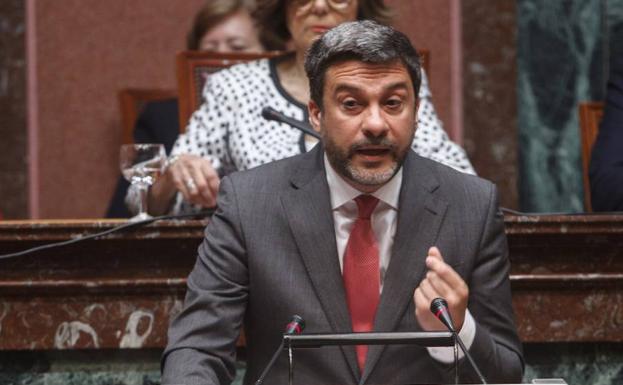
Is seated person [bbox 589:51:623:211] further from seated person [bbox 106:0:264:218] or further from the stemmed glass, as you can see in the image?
seated person [bbox 106:0:264:218]

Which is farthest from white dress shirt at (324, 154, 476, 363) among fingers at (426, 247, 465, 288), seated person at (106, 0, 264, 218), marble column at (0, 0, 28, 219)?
marble column at (0, 0, 28, 219)

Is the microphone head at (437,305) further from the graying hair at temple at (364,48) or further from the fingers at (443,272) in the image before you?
the graying hair at temple at (364,48)

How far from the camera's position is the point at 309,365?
2033 millimetres

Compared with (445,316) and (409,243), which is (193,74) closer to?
(409,243)

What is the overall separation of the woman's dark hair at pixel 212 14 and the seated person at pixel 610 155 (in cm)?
132

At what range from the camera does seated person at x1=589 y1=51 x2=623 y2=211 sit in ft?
9.07

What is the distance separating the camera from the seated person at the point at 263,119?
2740 millimetres

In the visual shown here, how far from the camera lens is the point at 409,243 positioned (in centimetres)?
207

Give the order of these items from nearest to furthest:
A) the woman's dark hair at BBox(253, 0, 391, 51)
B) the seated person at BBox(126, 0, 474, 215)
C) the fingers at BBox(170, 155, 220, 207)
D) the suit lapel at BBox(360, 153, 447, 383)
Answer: the suit lapel at BBox(360, 153, 447, 383)
the fingers at BBox(170, 155, 220, 207)
the seated person at BBox(126, 0, 474, 215)
the woman's dark hair at BBox(253, 0, 391, 51)

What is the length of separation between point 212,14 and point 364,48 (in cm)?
181

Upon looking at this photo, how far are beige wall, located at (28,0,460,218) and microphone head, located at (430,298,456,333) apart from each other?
269cm

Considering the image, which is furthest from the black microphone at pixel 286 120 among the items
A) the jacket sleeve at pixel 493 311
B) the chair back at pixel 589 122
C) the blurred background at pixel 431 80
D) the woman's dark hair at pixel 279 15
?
the blurred background at pixel 431 80

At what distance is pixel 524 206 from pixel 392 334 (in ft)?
8.88

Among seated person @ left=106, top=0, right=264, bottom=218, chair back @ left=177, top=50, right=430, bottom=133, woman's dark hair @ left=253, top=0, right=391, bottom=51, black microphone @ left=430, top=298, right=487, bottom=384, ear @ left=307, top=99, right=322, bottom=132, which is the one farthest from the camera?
seated person @ left=106, top=0, right=264, bottom=218
